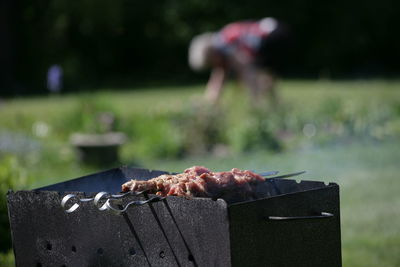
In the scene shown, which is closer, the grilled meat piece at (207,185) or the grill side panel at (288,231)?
the grill side panel at (288,231)

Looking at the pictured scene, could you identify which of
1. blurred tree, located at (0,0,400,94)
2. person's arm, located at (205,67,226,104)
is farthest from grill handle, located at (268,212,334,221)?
blurred tree, located at (0,0,400,94)

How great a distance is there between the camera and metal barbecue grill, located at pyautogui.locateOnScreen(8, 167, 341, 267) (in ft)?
8.18

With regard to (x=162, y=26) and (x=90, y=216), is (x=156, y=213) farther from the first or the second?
(x=162, y=26)

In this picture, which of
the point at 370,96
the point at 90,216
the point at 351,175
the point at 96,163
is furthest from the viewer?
the point at 370,96

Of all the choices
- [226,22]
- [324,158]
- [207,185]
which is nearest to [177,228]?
[207,185]

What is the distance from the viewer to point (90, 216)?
2.78 m

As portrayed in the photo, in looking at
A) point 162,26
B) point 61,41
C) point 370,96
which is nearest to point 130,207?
point 370,96

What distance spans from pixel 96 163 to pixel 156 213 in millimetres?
5972

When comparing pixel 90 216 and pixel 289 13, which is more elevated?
pixel 289 13

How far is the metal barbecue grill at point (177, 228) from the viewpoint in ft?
8.18

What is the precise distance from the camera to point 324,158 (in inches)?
311

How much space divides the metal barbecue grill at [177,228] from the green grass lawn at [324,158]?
198cm

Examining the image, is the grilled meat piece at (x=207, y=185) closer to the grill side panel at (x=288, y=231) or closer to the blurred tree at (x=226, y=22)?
the grill side panel at (x=288, y=231)

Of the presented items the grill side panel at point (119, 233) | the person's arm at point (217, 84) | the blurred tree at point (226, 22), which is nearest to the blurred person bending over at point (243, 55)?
the person's arm at point (217, 84)
